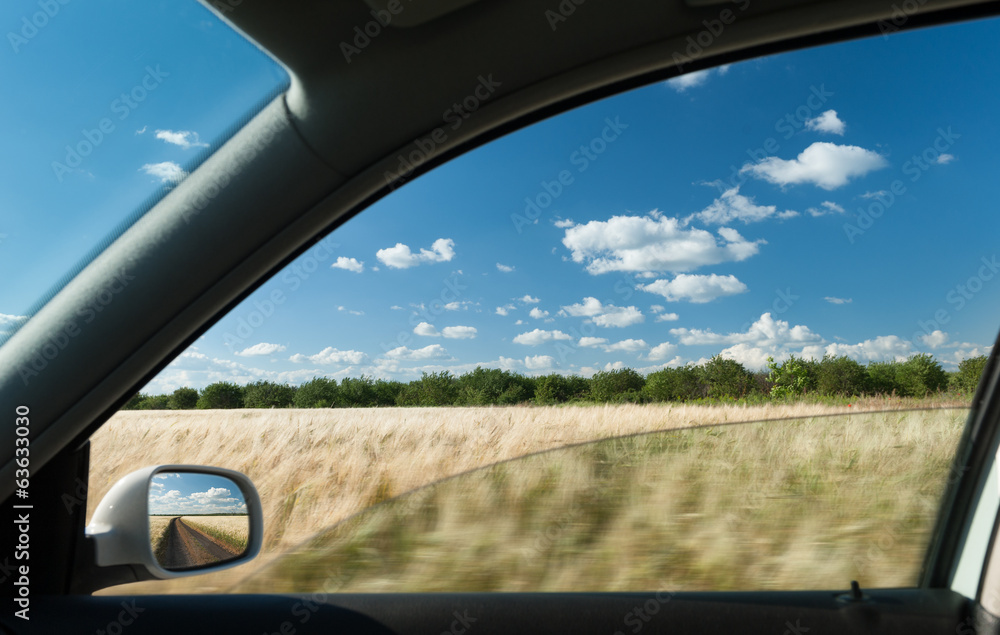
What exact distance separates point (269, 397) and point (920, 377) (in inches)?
112

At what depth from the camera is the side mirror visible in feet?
3.71

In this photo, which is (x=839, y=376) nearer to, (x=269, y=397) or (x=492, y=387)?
(x=492, y=387)

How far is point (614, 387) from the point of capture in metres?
3.12

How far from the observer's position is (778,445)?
3078 millimetres

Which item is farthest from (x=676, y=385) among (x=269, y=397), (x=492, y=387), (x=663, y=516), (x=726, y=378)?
(x=269, y=397)

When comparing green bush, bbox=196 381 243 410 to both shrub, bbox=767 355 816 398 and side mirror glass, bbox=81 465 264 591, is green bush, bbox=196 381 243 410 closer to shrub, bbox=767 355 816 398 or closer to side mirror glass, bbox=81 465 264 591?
side mirror glass, bbox=81 465 264 591

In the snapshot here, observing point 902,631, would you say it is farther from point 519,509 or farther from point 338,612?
point 519,509

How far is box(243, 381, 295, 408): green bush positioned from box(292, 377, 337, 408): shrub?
1.3 inches

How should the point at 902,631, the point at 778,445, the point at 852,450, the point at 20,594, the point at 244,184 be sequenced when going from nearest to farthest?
the point at 244,184 < the point at 20,594 < the point at 902,631 < the point at 852,450 < the point at 778,445

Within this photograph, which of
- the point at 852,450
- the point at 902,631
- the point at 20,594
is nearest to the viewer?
the point at 20,594

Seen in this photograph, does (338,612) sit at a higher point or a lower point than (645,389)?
lower

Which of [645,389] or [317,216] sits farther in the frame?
[645,389]

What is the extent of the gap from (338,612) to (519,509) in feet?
6.17

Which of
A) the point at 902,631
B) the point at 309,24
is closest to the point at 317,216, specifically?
the point at 309,24
